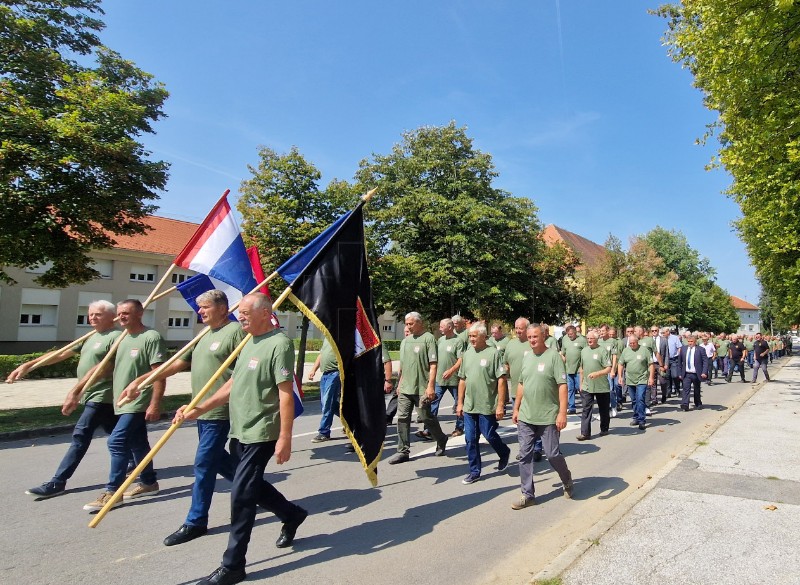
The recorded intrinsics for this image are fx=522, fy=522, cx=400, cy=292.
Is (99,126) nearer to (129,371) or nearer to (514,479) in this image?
(129,371)

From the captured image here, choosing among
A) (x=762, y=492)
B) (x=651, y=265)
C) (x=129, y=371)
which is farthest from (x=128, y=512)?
(x=651, y=265)

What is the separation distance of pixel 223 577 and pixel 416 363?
415 centimetres

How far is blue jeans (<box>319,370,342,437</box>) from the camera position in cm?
828

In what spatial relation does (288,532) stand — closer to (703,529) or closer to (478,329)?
(478,329)

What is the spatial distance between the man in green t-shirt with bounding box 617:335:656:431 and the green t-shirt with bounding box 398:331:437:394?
4971 millimetres

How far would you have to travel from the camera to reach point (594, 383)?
9117mm

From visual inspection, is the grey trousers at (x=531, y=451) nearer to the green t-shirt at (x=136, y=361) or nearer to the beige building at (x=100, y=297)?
the green t-shirt at (x=136, y=361)

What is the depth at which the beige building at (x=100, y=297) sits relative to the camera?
2662 centimetres

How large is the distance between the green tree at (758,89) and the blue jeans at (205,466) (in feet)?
32.4

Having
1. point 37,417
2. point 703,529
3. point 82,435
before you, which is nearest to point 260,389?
point 82,435

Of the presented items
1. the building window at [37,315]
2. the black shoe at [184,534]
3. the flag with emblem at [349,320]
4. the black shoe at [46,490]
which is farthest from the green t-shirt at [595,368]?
the building window at [37,315]

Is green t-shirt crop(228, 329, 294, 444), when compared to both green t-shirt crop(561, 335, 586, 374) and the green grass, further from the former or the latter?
green t-shirt crop(561, 335, 586, 374)

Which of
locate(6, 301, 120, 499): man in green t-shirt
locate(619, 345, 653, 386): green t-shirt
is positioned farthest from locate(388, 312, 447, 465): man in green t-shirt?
locate(619, 345, 653, 386): green t-shirt

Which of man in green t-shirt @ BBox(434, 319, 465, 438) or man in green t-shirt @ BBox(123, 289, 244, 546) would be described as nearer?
man in green t-shirt @ BBox(123, 289, 244, 546)
